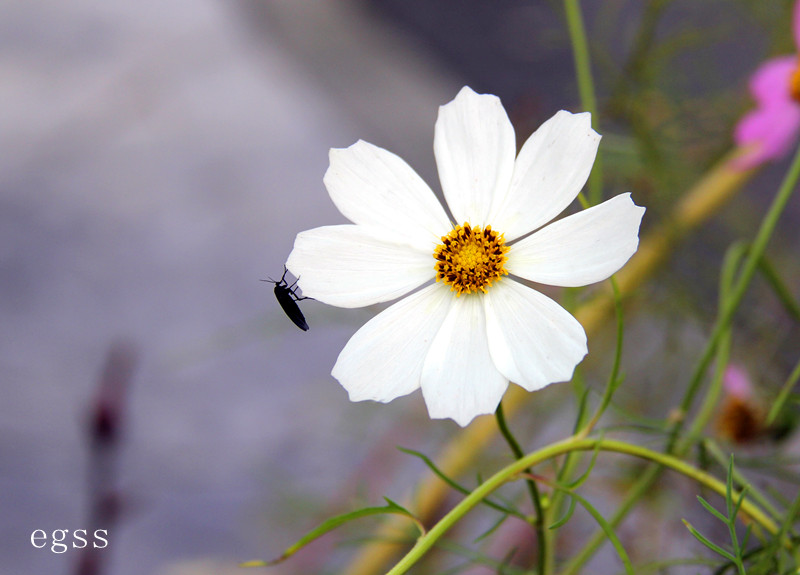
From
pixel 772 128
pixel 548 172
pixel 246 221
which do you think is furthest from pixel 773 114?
pixel 246 221

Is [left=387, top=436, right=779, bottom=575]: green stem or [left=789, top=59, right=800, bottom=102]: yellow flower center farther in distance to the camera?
[left=789, top=59, right=800, bottom=102]: yellow flower center

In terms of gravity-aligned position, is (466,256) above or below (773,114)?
below

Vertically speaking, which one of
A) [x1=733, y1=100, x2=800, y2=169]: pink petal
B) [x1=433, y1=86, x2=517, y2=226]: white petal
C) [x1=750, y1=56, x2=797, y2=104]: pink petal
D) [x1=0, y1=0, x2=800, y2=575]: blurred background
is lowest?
[x1=433, y1=86, x2=517, y2=226]: white petal

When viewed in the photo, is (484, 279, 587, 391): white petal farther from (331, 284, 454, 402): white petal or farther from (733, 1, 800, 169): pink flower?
(733, 1, 800, 169): pink flower

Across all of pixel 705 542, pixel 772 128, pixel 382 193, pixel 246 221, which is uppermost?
pixel 246 221

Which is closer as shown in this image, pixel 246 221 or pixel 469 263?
pixel 469 263

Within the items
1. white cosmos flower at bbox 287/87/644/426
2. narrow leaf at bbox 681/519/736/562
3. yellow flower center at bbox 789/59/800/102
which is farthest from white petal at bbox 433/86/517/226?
yellow flower center at bbox 789/59/800/102

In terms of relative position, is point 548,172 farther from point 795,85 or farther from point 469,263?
point 795,85

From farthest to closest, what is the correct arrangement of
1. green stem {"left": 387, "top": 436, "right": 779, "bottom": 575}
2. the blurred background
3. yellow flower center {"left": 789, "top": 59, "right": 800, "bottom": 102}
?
1. the blurred background
2. yellow flower center {"left": 789, "top": 59, "right": 800, "bottom": 102}
3. green stem {"left": 387, "top": 436, "right": 779, "bottom": 575}
